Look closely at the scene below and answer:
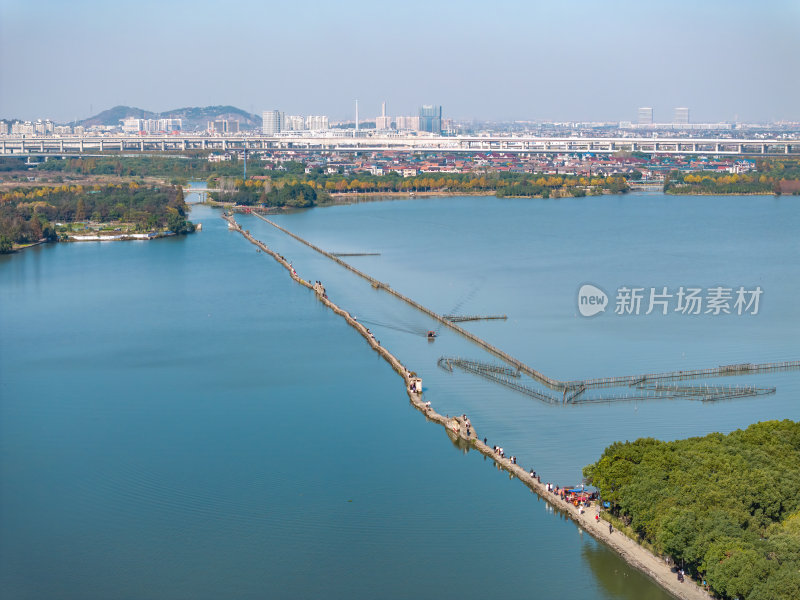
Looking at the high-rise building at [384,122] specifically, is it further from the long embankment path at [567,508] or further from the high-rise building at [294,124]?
the long embankment path at [567,508]

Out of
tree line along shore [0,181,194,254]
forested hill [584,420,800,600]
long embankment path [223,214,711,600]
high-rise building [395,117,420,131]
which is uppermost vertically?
high-rise building [395,117,420,131]

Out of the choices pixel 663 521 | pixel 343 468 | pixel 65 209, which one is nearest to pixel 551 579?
pixel 663 521

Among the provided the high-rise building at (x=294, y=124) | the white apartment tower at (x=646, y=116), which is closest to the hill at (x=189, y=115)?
the high-rise building at (x=294, y=124)

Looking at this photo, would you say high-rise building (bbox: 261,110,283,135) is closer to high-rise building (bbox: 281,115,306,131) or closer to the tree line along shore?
high-rise building (bbox: 281,115,306,131)

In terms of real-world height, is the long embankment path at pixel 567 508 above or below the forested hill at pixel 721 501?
below

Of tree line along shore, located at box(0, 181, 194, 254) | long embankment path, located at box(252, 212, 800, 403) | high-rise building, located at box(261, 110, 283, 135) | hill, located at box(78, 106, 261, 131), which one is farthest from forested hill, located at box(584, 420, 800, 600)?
hill, located at box(78, 106, 261, 131)

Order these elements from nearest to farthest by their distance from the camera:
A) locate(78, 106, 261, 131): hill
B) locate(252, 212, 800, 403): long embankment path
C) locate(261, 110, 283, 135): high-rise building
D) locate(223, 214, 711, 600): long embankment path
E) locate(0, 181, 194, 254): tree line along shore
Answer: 1. locate(223, 214, 711, 600): long embankment path
2. locate(252, 212, 800, 403): long embankment path
3. locate(0, 181, 194, 254): tree line along shore
4. locate(261, 110, 283, 135): high-rise building
5. locate(78, 106, 261, 131): hill

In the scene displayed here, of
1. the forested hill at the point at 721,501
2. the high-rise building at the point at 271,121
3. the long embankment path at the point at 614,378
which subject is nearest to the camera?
the forested hill at the point at 721,501
